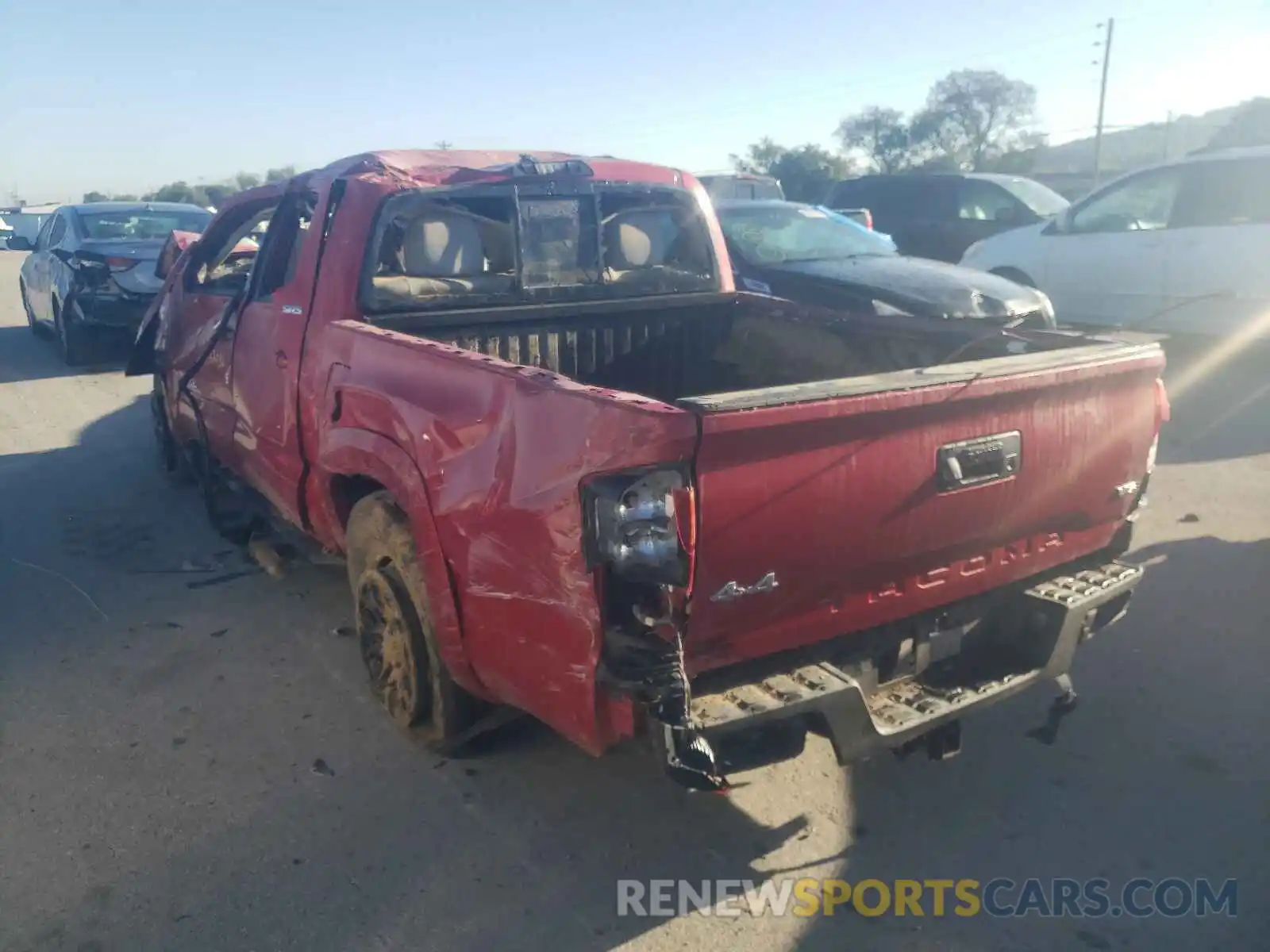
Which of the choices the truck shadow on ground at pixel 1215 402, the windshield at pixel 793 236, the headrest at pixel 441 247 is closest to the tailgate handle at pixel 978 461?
the headrest at pixel 441 247

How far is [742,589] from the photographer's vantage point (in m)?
2.56

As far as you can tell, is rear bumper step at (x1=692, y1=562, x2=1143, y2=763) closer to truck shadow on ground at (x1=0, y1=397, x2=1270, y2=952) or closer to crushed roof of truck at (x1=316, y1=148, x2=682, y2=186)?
truck shadow on ground at (x1=0, y1=397, x2=1270, y2=952)

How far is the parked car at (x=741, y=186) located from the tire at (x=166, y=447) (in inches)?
442

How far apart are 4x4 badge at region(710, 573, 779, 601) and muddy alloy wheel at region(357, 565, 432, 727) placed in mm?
1309

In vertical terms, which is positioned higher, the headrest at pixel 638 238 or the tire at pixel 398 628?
the headrest at pixel 638 238

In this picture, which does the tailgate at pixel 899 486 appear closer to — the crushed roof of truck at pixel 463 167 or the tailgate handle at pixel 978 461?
the tailgate handle at pixel 978 461

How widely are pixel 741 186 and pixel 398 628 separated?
14.5 meters

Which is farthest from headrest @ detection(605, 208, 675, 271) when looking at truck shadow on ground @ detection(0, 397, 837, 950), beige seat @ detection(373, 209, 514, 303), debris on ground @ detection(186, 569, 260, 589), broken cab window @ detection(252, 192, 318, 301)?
debris on ground @ detection(186, 569, 260, 589)

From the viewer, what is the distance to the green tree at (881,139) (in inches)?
2079

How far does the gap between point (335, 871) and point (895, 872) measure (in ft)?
5.26

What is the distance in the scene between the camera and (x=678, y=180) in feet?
15.6

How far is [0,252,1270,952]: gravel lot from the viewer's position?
277cm

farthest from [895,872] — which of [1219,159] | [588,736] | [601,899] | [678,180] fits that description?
[1219,159]

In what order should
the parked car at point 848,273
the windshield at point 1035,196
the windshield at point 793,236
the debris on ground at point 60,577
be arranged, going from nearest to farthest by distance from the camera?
1. the debris on ground at point 60,577
2. the parked car at point 848,273
3. the windshield at point 793,236
4. the windshield at point 1035,196
